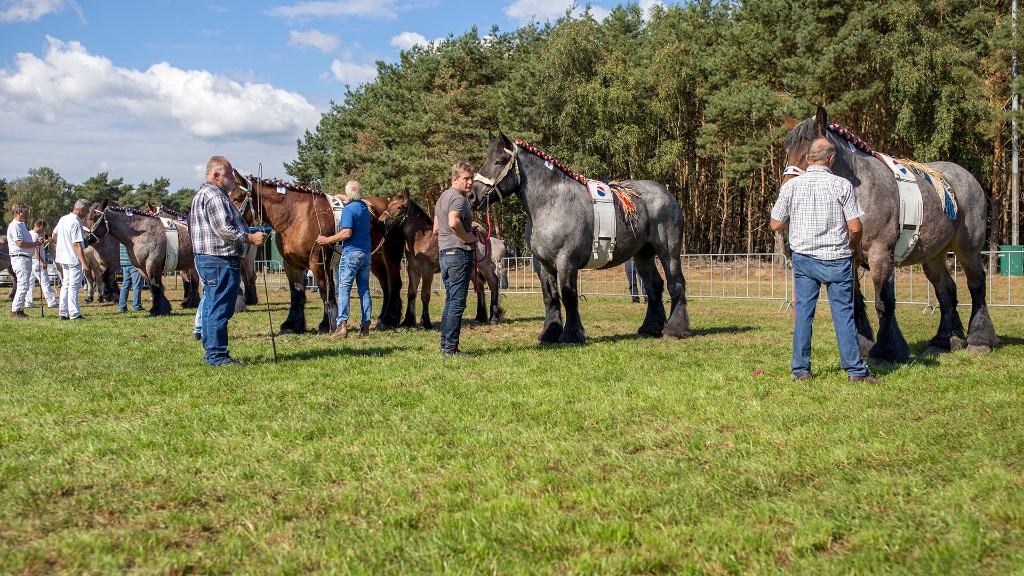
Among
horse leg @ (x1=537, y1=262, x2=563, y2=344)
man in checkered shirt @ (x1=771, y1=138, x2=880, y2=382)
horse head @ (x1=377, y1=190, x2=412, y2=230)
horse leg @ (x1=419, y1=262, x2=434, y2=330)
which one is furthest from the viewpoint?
horse leg @ (x1=419, y1=262, x2=434, y2=330)

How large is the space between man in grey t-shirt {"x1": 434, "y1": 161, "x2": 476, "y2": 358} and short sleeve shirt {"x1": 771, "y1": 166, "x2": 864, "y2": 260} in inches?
131

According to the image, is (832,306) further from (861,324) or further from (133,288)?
(133,288)

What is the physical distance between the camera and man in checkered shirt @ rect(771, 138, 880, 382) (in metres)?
6.69

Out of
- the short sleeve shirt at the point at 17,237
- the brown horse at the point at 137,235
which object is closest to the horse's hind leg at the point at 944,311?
the brown horse at the point at 137,235

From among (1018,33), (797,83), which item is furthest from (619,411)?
(1018,33)

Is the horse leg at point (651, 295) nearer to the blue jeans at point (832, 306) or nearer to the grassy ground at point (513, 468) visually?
the grassy ground at point (513, 468)

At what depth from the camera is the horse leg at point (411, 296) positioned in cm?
1238

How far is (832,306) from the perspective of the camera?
675cm

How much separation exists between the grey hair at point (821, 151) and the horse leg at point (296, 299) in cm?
728

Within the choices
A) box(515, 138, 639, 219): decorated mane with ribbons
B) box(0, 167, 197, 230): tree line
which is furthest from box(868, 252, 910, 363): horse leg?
box(0, 167, 197, 230): tree line

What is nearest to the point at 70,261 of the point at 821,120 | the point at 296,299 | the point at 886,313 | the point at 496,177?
the point at 296,299

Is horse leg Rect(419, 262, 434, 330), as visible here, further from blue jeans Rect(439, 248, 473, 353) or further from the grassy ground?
the grassy ground

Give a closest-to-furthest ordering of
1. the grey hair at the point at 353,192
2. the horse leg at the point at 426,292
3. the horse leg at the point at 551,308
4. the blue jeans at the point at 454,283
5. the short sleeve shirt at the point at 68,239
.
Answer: the blue jeans at the point at 454,283 → the horse leg at the point at 551,308 → the grey hair at the point at 353,192 → the horse leg at the point at 426,292 → the short sleeve shirt at the point at 68,239

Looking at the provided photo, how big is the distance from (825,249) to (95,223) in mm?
14434
